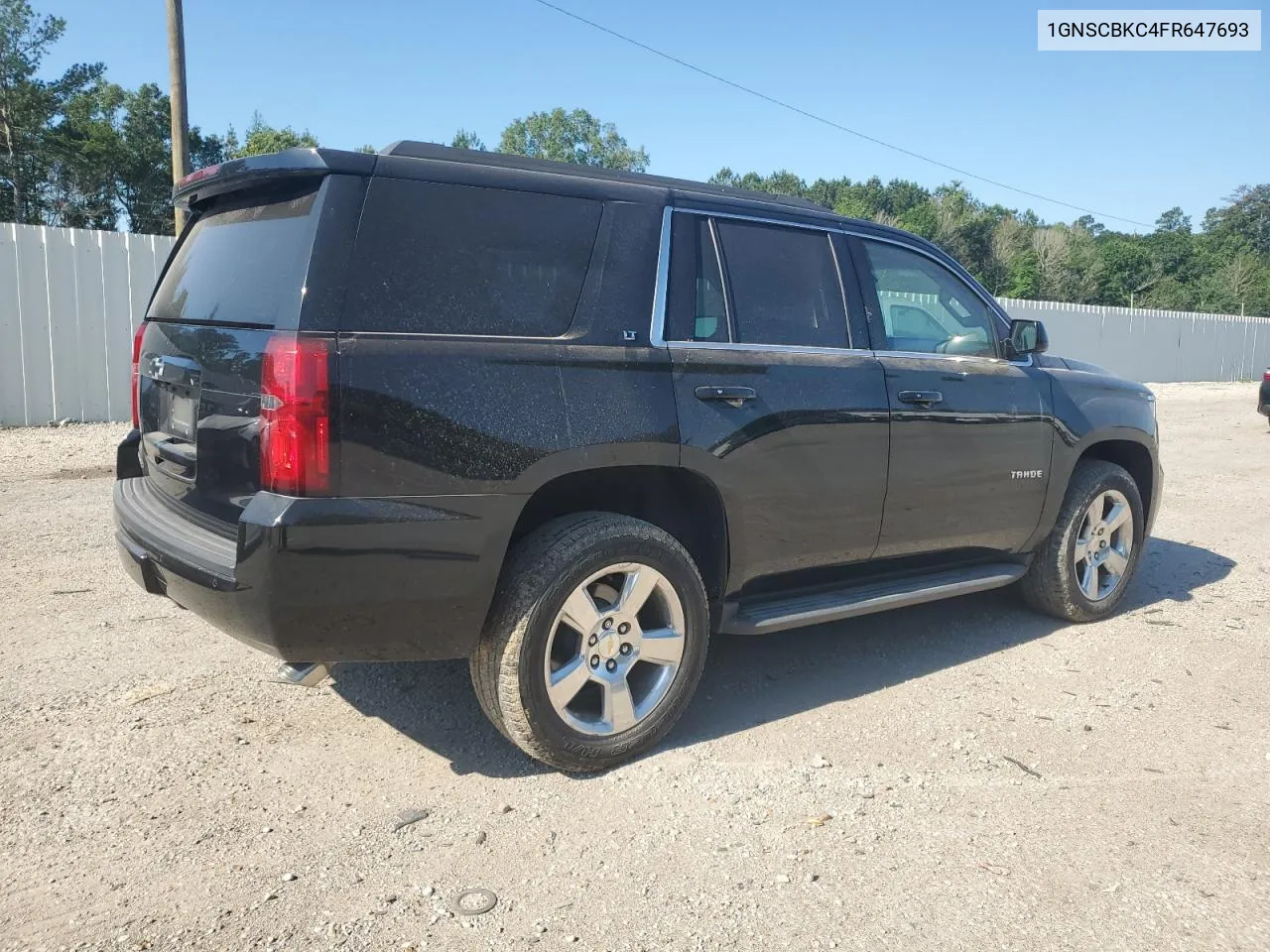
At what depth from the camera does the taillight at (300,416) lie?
2.81 m

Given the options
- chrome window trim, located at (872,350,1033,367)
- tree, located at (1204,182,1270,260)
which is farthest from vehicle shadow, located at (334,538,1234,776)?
tree, located at (1204,182,1270,260)

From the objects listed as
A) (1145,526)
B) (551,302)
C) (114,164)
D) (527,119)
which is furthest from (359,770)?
(527,119)

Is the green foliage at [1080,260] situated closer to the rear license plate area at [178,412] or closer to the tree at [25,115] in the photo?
the tree at [25,115]

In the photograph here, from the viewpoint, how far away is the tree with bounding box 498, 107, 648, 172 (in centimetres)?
6838

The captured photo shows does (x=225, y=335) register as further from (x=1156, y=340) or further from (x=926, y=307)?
(x=1156, y=340)

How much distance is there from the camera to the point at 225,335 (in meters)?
3.18

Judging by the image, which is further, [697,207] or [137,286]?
[137,286]

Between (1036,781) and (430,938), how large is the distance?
82.6 inches

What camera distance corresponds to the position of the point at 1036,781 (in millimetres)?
3461

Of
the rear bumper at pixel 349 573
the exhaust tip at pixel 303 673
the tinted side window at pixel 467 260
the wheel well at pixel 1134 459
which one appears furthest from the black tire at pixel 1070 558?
the exhaust tip at pixel 303 673

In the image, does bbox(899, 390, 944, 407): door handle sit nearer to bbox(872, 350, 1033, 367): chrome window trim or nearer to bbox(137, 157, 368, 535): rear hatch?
bbox(872, 350, 1033, 367): chrome window trim

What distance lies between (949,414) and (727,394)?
127 centimetres

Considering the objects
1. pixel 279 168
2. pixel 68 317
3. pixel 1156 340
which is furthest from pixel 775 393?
pixel 1156 340

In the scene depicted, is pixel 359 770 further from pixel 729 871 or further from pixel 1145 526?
pixel 1145 526
